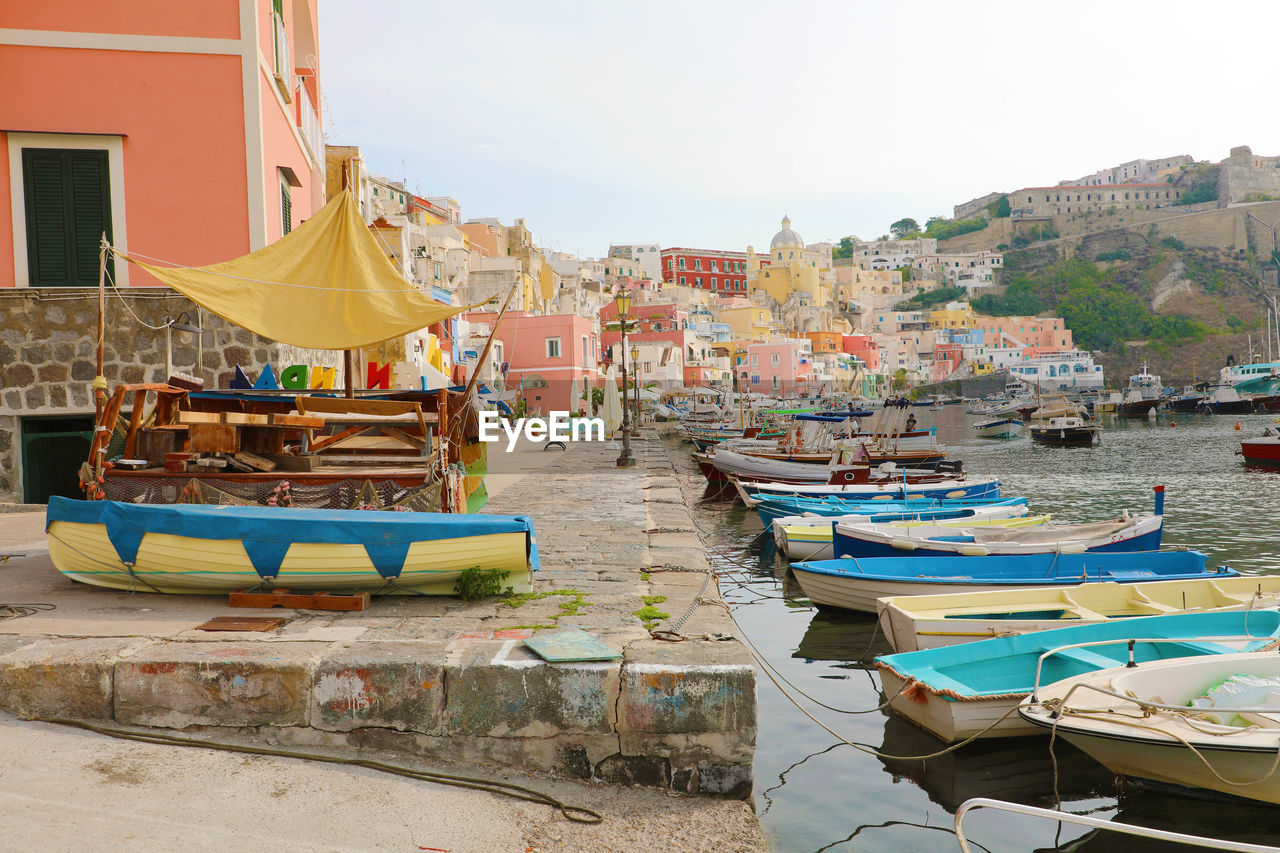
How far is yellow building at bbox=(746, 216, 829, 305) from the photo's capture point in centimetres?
11912

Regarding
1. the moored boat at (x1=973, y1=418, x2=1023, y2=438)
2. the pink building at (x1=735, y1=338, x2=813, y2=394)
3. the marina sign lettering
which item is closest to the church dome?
the pink building at (x1=735, y1=338, x2=813, y2=394)

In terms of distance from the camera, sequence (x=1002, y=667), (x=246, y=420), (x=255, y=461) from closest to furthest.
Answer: (x=1002, y=667), (x=246, y=420), (x=255, y=461)

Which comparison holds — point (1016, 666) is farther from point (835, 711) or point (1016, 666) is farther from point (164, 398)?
point (164, 398)

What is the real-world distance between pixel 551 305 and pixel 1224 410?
54816mm

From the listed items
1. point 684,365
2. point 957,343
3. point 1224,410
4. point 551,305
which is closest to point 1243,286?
point 957,343

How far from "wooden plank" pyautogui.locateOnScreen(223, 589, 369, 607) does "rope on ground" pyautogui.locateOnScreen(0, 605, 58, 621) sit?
1116 millimetres

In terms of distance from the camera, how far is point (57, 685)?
4.35 m

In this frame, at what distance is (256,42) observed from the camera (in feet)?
35.9

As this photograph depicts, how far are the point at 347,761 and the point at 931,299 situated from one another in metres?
150

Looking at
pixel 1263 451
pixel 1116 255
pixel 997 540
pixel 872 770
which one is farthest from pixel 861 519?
pixel 1116 255

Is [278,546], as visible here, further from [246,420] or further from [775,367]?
[775,367]

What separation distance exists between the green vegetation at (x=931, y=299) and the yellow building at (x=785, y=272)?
78.2 feet

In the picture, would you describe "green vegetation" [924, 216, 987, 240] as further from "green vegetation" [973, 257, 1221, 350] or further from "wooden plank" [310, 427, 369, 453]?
"wooden plank" [310, 427, 369, 453]

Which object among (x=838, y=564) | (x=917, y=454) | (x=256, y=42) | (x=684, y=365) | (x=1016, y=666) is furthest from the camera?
(x=684, y=365)
